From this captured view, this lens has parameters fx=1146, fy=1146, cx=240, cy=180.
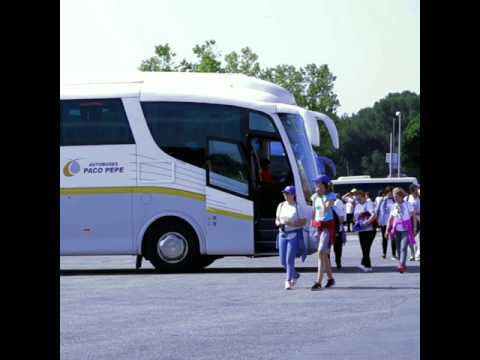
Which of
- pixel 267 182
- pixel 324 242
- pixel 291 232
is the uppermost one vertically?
pixel 267 182

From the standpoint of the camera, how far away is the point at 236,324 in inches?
468

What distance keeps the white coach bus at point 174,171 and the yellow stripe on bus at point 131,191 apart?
2 centimetres

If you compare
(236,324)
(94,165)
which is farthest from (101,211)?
(236,324)

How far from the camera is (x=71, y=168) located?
22.0 meters

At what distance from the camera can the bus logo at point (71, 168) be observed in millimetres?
21969

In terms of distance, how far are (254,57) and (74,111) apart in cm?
3962

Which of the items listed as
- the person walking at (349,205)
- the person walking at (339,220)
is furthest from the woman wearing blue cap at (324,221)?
the person walking at (349,205)

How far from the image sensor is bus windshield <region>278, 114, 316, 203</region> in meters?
22.1

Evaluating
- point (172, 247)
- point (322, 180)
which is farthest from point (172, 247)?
point (322, 180)

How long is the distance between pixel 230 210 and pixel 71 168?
10.4 ft

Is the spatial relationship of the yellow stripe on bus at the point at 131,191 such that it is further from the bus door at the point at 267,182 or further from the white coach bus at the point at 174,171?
the bus door at the point at 267,182

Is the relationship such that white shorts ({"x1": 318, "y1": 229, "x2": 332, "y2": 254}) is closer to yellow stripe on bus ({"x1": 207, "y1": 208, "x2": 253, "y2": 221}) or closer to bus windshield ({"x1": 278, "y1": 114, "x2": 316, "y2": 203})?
yellow stripe on bus ({"x1": 207, "y1": 208, "x2": 253, "y2": 221})

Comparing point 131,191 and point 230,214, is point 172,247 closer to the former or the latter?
point 230,214
